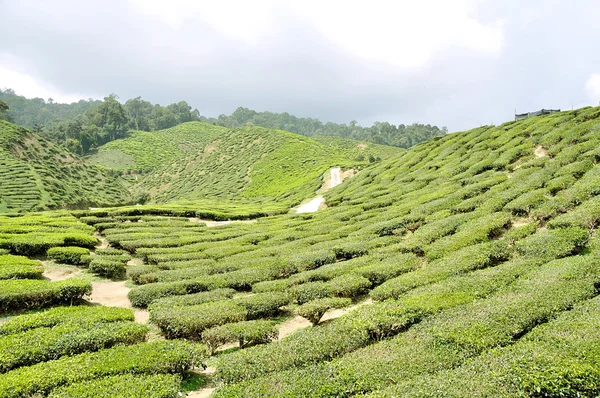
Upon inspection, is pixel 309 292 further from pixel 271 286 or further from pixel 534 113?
pixel 534 113

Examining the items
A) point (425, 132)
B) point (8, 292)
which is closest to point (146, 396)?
point (8, 292)

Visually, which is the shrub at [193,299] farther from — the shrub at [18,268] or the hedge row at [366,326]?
the shrub at [18,268]

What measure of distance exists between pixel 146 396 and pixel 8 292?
34.7ft

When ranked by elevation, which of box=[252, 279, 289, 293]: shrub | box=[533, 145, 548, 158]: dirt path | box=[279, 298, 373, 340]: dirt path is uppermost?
box=[533, 145, 548, 158]: dirt path

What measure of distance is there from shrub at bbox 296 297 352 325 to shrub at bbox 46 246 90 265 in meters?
15.5

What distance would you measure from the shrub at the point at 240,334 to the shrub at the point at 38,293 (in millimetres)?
7865

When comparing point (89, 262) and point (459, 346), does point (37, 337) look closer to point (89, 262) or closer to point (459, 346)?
point (89, 262)

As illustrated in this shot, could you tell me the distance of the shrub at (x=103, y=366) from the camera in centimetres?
942

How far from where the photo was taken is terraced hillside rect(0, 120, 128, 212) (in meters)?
58.9

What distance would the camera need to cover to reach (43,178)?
67.2m

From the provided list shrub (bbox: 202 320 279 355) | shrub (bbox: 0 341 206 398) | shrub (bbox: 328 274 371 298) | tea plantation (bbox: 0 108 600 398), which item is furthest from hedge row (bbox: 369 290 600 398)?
shrub (bbox: 328 274 371 298)

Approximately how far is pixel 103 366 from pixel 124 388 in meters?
1.65

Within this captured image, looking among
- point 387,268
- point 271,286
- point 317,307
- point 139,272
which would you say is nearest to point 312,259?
point 271,286

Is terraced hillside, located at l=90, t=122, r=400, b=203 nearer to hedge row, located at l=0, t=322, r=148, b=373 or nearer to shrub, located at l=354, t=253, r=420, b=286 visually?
shrub, located at l=354, t=253, r=420, b=286
